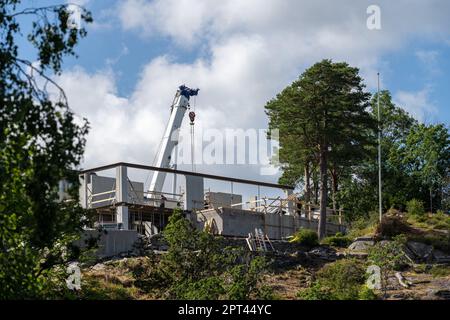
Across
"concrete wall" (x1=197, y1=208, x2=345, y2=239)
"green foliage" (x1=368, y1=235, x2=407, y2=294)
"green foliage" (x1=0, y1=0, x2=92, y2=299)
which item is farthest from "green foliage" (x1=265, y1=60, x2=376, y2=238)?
"green foliage" (x1=0, y1=0, x2=92, y2=299)

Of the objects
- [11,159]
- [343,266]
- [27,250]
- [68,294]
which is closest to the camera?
[11,159]

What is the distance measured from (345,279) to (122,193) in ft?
40.8

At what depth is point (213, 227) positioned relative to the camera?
4275 cm

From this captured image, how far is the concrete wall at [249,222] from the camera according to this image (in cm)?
4316

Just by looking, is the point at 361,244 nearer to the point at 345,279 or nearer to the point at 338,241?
the point at 338,241

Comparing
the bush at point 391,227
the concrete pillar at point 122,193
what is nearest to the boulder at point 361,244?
the bush at point 391,227

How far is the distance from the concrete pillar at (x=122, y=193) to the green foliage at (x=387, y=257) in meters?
11.0

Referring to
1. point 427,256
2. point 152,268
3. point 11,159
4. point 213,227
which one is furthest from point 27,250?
point 427,256

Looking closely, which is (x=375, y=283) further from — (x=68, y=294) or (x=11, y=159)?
(x=11, y=159)

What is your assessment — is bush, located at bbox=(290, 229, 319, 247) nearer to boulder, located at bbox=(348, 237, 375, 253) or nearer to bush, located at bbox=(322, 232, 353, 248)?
bush, located at bbox=(322, 232, 353, 248)

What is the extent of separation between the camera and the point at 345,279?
34344 mm

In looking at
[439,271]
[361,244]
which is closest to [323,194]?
[361,244]
